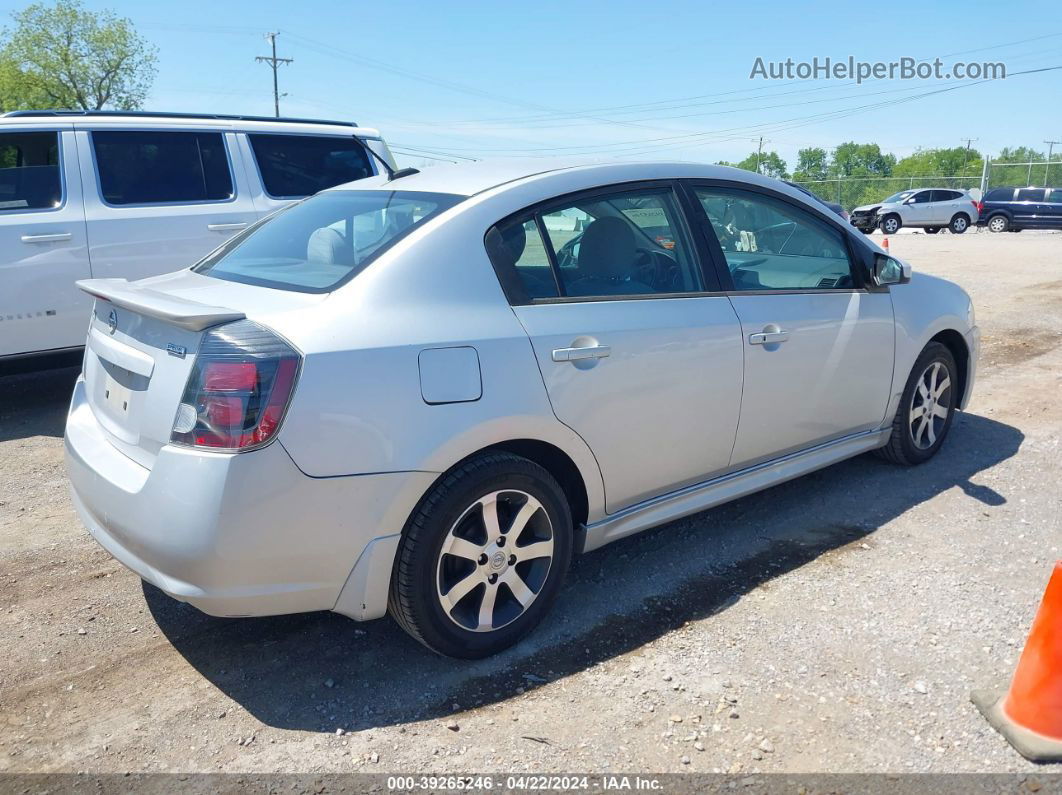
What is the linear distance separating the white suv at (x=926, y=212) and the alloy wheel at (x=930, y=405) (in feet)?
92.7

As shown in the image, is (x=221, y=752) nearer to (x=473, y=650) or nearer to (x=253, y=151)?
(x=473, y=650)

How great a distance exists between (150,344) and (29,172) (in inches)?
158

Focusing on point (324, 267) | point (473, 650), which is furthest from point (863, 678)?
point (324, 267)

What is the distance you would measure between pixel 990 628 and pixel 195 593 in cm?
289

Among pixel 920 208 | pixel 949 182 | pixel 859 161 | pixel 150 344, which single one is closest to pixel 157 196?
pixel 150 344

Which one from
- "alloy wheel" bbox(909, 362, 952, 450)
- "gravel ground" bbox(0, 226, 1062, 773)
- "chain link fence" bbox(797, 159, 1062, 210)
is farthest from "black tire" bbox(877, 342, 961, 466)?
"chain link fence" bbox(797, 159, 1062, 210)

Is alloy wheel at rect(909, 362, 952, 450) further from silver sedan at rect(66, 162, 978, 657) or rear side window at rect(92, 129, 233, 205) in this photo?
rear side window at rect(92, 129, 233, 205)

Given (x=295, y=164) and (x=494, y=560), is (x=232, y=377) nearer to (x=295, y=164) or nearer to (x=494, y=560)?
(x=494, y=560)

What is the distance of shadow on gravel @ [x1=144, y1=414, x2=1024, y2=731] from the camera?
298 cm

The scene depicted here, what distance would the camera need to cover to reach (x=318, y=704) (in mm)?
2945

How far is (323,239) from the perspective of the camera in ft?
11.4

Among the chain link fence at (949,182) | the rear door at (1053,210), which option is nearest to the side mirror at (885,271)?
the rear door at (1053,210)

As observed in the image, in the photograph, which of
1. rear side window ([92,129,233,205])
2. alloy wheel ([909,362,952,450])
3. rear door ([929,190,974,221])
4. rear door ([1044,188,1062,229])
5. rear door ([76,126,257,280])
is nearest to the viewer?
alloy wheel ([909,362,952,450])

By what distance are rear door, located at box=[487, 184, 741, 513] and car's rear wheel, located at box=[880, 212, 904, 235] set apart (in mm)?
31708
